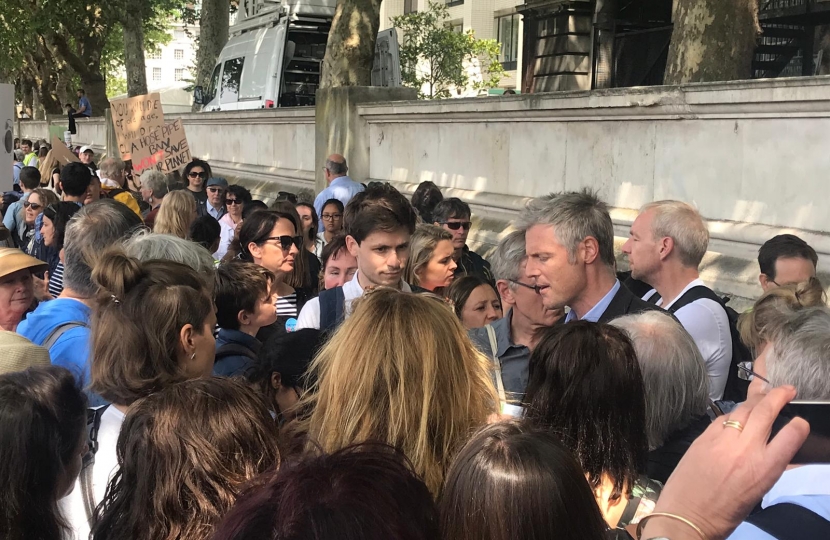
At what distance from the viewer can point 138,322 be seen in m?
2.94

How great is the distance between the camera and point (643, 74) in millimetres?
19297

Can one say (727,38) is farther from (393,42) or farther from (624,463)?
(393,42)

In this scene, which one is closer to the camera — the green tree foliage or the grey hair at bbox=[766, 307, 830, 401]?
the grey hair at bbox=[766, 307, 830, 401]

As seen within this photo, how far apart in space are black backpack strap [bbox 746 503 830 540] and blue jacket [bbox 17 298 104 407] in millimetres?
2399

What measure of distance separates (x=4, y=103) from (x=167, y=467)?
603 cm

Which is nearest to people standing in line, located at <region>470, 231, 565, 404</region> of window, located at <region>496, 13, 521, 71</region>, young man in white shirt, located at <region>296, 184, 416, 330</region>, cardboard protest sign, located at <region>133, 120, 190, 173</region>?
young man in white shirt, located at <region>296, 184, 416, 330</region>

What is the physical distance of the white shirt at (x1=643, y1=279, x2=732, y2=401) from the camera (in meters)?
4.02

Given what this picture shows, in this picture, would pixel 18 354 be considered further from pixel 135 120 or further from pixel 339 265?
pixel 135 120

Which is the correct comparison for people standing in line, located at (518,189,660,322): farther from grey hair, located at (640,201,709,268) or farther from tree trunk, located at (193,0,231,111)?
tree trunk, located at (193,0,231,111)

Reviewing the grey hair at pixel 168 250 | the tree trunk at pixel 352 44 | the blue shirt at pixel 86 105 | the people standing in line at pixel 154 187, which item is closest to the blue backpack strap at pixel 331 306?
the grey hair at pixel 168 250

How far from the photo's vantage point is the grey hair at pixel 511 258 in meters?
4.00

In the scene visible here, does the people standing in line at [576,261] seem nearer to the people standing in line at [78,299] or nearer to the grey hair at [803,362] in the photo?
the grey hair at [803,362]

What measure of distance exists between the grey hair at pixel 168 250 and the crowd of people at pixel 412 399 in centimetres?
2

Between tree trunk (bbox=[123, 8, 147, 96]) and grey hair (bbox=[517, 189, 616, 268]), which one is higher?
tree trunk (bbox=[123, 8, 147, 96])
